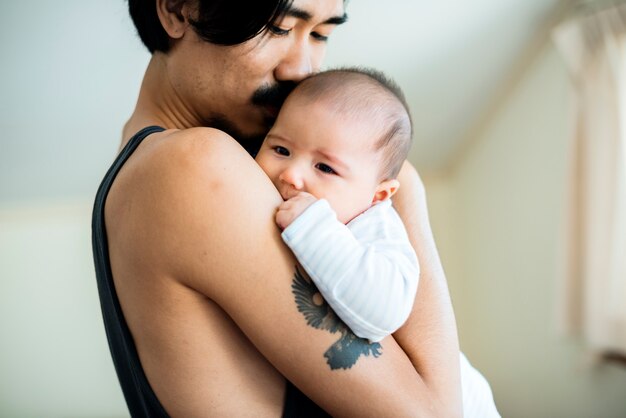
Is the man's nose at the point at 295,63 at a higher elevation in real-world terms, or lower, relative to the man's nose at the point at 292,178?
higher

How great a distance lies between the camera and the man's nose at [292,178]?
964 millimetres

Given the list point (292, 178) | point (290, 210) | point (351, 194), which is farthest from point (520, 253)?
point (290, 210)

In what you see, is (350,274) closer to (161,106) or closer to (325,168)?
(325,168)

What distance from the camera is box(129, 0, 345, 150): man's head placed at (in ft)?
3.34

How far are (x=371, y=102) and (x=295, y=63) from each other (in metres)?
0.17

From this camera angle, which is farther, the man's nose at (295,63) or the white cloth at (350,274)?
the man's nose at (295,63)

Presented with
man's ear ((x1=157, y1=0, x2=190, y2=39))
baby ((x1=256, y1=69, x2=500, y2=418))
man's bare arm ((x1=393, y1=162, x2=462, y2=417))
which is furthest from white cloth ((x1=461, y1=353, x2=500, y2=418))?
man's ear ((x1=157, y1=0, x2=190, y2=39))

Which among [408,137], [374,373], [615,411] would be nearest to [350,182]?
[408,137]

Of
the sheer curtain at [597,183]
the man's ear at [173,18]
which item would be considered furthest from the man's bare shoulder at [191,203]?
the sheer curtain at [597,183]

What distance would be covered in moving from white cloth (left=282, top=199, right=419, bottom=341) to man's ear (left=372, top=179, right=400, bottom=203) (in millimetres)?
251

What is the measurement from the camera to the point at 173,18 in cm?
112

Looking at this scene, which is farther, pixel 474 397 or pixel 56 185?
pixel 56 185

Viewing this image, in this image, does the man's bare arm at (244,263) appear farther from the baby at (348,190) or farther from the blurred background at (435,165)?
the blurred background at (435,165)

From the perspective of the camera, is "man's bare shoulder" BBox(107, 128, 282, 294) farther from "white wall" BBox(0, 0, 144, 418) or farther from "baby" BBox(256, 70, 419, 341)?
"white wall" BBox(0, 0, 144, 418)
